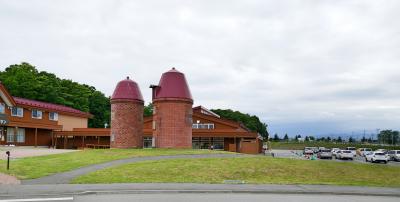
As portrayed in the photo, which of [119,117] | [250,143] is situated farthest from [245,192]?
[250,143]

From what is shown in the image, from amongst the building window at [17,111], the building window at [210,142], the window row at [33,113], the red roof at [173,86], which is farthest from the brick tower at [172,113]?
the building window at [17,111]

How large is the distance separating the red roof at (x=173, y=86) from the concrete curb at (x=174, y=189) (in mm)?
23267

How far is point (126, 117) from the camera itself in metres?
42.4

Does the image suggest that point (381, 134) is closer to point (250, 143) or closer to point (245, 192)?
point (250, 143)

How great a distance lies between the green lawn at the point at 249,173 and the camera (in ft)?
70.9

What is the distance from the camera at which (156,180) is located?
68.2 ft

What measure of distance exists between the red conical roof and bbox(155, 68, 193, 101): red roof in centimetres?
204

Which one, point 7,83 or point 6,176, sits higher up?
point 7,83

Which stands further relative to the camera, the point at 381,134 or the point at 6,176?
the point at 381,134

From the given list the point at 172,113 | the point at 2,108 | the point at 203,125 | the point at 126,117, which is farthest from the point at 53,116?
the point at 172,113

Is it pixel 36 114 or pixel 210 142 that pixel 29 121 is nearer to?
pixel 36 114

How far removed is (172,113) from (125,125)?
4.89 metres

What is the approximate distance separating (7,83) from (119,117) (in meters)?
34.9

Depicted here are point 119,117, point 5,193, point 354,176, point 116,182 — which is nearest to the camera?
point 5,193
